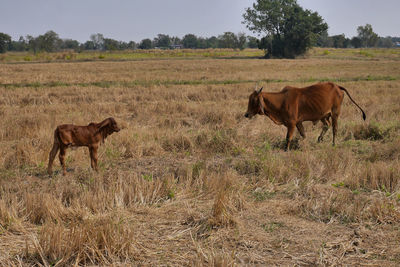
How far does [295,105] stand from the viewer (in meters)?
8.55

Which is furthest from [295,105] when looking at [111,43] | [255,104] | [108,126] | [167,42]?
[167,42]

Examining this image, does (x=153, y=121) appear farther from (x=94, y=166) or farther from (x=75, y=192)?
(x=75, y=192)

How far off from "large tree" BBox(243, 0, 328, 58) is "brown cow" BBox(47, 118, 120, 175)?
6228 centimetres

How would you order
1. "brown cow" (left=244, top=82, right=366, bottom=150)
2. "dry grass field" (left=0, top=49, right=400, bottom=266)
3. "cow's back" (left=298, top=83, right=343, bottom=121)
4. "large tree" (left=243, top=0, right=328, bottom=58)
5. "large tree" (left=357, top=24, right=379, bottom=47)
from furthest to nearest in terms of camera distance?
"large tree" (left=357, top=24, right=379, bottom=47) → "large tree" (left=243, top=0, right=328, bottom=58) → "cow's back" (left=298, top=83, right=343, bottom=121) → "brown cow" (left=244, top=82, right=366, bottom=150) → "dry grass field" (left=0, top=49, right=400, bottom=266)

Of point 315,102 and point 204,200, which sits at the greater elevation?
point 315,102

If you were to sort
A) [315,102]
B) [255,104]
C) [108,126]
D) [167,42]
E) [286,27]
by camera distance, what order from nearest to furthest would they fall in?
[108,126]
[255,104]
[315,102]
[286,27]
[167,42]

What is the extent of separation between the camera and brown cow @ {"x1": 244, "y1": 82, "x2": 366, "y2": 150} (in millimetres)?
8297

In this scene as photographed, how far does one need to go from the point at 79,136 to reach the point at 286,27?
67.8 meters

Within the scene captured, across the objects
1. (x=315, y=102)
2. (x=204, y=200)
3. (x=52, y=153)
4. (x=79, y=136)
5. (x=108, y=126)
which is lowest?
(x=204, y=200)

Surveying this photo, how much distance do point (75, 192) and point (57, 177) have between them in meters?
1.28

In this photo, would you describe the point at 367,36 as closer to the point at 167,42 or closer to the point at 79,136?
the point at 167,42

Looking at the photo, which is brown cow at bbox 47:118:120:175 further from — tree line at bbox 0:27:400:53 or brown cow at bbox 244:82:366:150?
tree line at bbox 0:27:400:53

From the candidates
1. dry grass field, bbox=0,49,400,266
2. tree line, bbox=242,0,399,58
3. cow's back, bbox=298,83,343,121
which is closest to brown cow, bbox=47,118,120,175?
dry grass field, bbox=0,49,400,266

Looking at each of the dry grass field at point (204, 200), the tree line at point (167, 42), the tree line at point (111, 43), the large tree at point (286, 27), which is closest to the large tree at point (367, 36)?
the tree line at point (167, 42)
